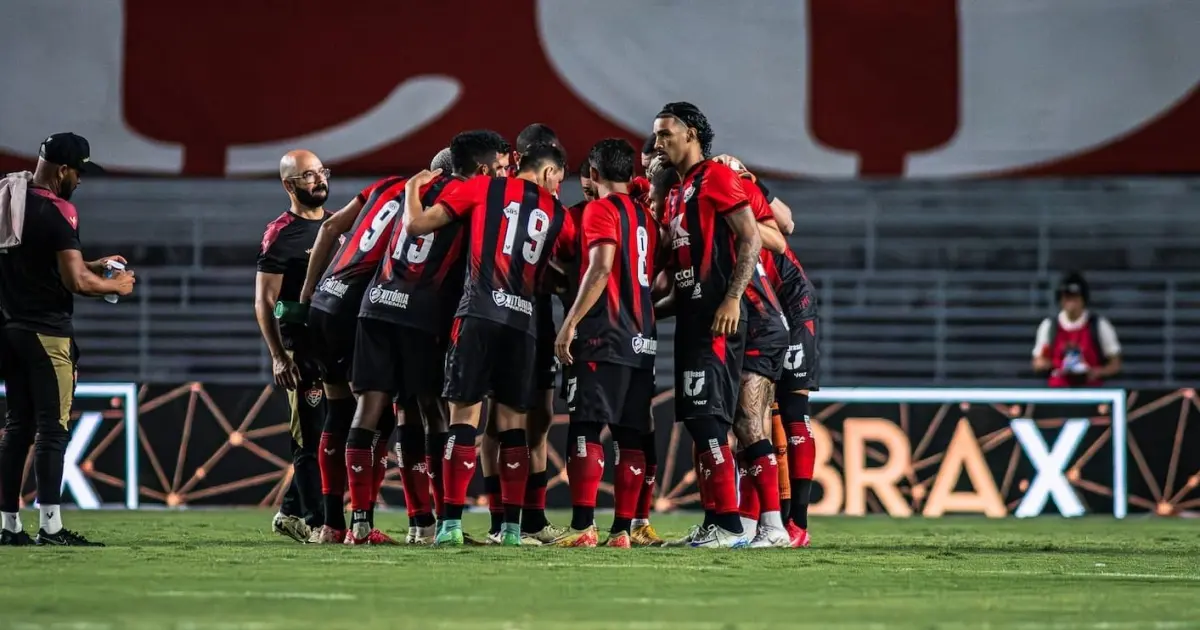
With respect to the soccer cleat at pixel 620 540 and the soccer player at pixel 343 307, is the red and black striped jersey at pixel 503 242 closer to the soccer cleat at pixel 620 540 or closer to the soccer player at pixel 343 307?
the soccer player at pixel 343 307

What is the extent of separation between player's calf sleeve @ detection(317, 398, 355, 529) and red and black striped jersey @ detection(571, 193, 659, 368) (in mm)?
1310

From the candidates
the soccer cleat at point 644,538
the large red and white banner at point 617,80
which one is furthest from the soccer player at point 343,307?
the large red and white banner at point 617,80

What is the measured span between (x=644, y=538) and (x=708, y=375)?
3.48ft

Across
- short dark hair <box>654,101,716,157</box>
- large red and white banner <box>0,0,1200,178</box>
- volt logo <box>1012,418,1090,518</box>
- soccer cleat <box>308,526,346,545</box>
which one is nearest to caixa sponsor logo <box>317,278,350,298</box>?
soccer cleat <box>308,526,346,545</box>

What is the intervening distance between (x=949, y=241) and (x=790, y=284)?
8140mm

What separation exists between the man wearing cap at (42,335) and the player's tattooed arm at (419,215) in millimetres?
1435

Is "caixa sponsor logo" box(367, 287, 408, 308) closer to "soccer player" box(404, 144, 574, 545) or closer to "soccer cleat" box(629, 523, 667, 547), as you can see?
"soccer player" box(404, 144, 574, 545)

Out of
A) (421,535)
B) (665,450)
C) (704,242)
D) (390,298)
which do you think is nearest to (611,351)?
(704,242)

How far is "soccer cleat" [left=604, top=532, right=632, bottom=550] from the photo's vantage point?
827 cm

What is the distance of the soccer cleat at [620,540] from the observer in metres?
8.27

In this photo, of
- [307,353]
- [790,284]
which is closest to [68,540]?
[307,353]

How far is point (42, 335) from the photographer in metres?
8.17

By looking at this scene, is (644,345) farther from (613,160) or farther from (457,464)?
(457,464)

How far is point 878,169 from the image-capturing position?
50.5 feet
